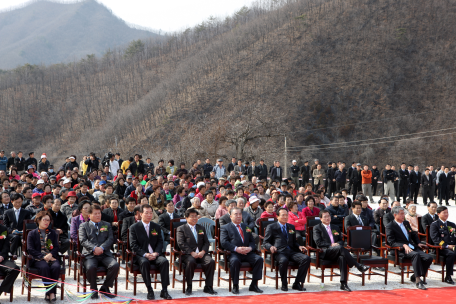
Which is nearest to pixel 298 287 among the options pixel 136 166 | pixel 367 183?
pixel 136 166

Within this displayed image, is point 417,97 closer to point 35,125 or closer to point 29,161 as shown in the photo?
point 29,161

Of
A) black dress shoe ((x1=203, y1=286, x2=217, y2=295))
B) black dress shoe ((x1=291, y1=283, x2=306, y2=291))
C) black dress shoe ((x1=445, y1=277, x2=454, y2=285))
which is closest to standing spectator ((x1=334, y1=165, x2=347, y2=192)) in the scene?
black dress shoe ((x1=445, y1=277, x2=454, y2=285))

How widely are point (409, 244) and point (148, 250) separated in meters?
4.64

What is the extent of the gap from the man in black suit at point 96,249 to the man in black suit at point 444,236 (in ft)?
18.3

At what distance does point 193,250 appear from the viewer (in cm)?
666

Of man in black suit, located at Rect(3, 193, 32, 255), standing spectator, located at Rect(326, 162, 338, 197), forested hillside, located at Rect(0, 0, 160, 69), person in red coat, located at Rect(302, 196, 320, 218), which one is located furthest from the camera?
forested hillside, located at Rect(0, 0, 160, 69)

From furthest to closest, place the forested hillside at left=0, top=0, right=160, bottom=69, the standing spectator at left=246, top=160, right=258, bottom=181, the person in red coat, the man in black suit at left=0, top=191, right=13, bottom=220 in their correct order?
the forested hillside at left=0, top=0, right=160, bottom=69
the standing spectator at left=246, top=160, right=258, bottom=181
the person in red coat
the man in black suit at left=0, top=191, right=13, bottom=220

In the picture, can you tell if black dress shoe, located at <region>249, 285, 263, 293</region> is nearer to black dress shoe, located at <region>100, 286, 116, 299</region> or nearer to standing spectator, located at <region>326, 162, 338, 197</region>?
black dress shoe, located at <region>100, 286, 116, 299</region>

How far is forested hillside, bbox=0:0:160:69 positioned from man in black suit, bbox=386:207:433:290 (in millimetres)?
124793

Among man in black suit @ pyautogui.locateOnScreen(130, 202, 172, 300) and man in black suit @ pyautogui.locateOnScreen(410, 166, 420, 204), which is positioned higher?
man in black suit @ pyautogui.locateOnScreen(410, 166, 420, 204)

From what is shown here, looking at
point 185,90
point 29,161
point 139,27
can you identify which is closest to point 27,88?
point 185,90

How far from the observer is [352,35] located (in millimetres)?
46469

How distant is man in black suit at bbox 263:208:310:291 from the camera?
6.58 metres

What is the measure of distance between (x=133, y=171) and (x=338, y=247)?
32.6 feet
